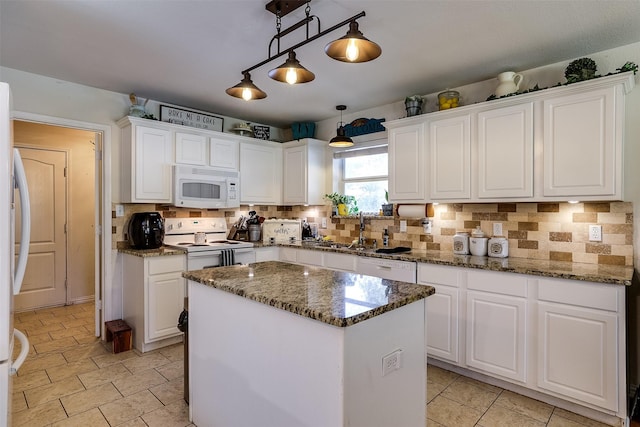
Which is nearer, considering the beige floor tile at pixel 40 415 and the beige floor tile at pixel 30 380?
the beige floor tile at pixel 40 415

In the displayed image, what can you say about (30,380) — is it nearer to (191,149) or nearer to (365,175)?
(191,149)

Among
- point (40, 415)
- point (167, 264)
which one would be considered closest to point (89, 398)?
point (40, 415)

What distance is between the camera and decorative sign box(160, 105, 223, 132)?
3.84 metres

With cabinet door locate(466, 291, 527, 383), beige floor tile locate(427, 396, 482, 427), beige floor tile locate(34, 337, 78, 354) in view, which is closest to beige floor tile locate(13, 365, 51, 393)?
beige floor tile locate(34, 337, 78, 354)

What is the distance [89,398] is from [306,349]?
2013mm

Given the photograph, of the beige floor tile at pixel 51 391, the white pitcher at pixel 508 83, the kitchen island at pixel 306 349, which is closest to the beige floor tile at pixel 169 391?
the kitchen island at pixel 306 349

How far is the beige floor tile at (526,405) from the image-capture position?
2256 mm

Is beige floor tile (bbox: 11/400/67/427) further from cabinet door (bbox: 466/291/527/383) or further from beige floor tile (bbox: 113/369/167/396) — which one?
cabinet door (bbox: 466/291/527/383)

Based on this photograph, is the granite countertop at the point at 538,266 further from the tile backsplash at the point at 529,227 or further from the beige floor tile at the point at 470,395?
the beige floor tile at the point at 470,395

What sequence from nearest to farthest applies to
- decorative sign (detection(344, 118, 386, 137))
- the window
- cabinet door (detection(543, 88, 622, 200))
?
cabinet door (detection(543, 88, 622, 200)), decorative sign (detection(344, 118, 386, 137)), the window

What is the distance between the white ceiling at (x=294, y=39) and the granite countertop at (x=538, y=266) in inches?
57.2

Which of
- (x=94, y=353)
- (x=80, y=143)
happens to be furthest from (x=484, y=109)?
(x=80, y=143)

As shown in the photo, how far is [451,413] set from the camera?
2271mm

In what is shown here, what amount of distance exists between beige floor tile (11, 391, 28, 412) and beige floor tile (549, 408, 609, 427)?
11.1 feet
